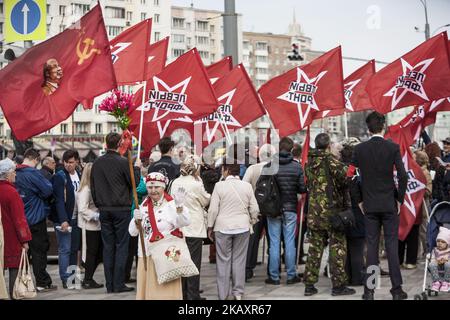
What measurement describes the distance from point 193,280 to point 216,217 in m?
0.85

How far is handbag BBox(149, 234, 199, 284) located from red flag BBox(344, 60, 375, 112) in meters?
8.84

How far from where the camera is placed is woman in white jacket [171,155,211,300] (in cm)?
1045

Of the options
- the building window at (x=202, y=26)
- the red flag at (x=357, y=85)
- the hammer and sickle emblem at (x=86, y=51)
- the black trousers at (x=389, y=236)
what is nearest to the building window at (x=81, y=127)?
the building window at (x=202, y=26)

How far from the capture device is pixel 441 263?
10289 mm

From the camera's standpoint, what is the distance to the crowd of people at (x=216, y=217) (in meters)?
9.18

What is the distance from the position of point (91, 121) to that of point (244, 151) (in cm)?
8470

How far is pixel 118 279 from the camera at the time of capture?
1153cm

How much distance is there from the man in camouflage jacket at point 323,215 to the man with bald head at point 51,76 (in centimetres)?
338

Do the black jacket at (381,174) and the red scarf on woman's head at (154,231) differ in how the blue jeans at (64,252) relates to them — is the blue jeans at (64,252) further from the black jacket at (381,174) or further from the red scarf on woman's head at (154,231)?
the black jacket at (381,174)

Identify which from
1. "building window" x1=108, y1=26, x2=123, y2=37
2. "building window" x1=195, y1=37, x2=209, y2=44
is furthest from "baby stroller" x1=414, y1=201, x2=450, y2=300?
"building window" x1=195, y1=37, x2=209, y2=44

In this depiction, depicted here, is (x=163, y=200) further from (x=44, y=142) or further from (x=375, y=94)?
(x=44, y=142)

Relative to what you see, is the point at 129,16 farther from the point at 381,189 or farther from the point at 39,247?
the point at 381,189

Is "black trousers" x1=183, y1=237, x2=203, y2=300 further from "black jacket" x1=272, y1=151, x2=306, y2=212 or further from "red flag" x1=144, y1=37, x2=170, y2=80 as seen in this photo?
"red flag" x1=144, y1=37, x2=170, y2=80

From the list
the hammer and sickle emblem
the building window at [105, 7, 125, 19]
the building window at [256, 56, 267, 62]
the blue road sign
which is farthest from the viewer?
the building window at [256, 56, 267, 62]
